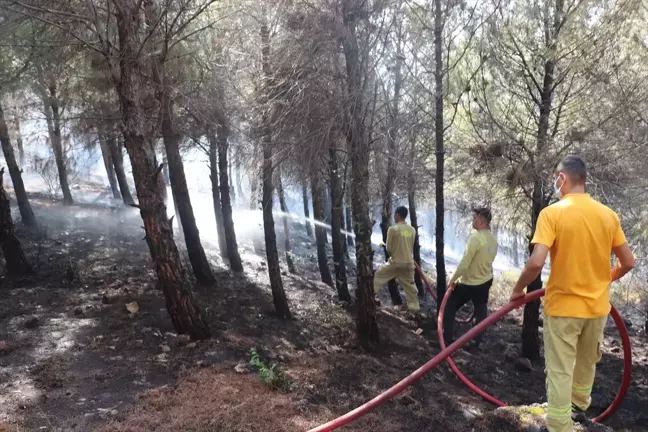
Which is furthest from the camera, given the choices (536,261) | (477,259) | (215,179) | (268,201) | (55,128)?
(55,128)

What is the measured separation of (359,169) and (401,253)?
2704mm

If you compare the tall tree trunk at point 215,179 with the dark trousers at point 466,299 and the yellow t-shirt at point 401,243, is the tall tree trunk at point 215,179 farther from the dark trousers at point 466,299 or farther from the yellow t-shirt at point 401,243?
the dark trousers at point 466,299

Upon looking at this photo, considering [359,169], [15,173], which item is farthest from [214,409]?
[15,173]

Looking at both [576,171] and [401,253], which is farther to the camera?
[401,253]

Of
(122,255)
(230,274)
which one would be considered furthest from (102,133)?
(230,274)

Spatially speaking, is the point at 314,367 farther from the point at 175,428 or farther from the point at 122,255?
the point at 122,255

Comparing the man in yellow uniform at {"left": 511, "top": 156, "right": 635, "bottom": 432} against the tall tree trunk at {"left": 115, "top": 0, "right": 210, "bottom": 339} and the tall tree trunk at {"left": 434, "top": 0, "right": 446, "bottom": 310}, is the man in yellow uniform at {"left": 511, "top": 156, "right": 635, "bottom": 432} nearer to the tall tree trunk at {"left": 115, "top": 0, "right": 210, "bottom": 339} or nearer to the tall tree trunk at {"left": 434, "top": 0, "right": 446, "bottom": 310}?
the tall tree trunk at {"left": 115, "top": 0, "right": 210, "bottom": 339}

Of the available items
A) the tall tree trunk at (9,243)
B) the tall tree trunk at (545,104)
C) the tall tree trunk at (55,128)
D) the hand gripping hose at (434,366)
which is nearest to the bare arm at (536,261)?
the hand gripping hose at (434,366)

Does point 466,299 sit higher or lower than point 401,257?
lower

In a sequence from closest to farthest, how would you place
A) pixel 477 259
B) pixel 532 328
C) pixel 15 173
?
pixel 477 259
pixel 532 328
pixel 15 173

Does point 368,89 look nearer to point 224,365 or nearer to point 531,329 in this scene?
point 224,365

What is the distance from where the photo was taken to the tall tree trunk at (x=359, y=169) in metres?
6.30

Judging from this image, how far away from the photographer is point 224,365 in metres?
5.27

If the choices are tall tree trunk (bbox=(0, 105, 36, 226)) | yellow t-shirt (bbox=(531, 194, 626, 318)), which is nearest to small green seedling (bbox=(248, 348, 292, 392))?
yellow t-shirt (bbox=(531, 194, 626, 318))
